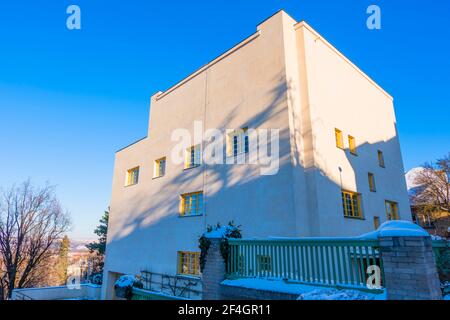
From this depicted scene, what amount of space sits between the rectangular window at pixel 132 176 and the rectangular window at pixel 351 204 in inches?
537

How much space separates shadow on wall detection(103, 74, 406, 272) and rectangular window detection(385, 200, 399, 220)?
0.97m

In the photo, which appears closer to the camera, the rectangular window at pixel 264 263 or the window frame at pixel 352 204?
the rectangular window at pixel 264 263

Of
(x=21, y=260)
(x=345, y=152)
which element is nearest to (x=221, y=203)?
(x=345, y=152)

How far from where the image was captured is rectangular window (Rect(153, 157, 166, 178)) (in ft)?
54.9

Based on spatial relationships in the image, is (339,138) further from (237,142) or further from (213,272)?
(213,272)

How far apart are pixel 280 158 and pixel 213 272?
5139 millimetres

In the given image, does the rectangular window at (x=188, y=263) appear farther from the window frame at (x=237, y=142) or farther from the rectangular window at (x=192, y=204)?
the window frame at (x=237, y=142)

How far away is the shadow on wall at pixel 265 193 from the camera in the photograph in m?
9.88

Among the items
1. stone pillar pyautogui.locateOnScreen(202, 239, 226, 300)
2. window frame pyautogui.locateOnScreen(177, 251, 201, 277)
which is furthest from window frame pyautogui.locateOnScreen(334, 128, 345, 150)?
window frame pyautogui.locateOnScreen(177, 251, 201, 277)

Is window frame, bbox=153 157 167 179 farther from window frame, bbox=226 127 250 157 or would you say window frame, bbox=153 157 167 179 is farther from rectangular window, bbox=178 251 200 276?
window frame, bbox=226 127 250 157

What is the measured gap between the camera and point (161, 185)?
1598 centimetres

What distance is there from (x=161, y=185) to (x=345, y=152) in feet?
34.1

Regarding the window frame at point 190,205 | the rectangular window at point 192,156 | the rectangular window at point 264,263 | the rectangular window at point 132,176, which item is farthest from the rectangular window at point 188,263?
the rectangular window at point 132,176
